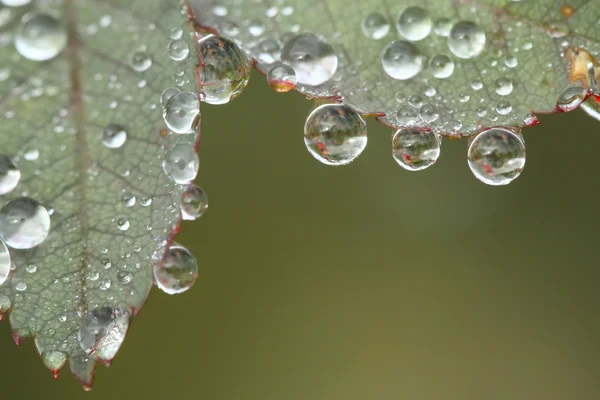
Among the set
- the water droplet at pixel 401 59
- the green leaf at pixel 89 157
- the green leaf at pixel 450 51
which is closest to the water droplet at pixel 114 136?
the green leaf at pixel 89 157

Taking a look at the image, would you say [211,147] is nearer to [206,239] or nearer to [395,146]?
[206,239]

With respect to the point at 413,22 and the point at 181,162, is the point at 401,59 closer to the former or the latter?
the point at 413,22

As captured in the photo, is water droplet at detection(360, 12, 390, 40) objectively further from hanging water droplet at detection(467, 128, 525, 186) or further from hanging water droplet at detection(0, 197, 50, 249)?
hanging water droplet at detection(0, 197, 50, 249)

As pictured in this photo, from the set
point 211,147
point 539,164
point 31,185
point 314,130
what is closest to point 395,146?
point 314,130

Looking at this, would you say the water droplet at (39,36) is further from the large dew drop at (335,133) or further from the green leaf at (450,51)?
the large dew drop at (335,133)

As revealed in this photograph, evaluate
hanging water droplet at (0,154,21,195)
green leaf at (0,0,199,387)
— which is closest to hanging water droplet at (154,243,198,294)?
green leaf at (0,0,199,387)

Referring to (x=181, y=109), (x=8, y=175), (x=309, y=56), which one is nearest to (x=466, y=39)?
(x=309, y=56)
